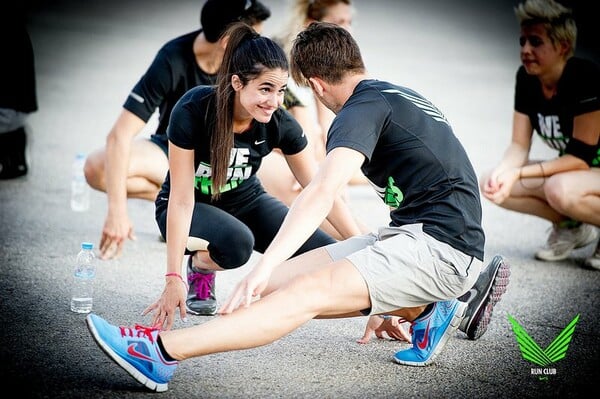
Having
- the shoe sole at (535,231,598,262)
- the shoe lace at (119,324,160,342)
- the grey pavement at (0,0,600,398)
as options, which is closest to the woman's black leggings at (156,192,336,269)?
the grey pavement at (0,0,600,398)

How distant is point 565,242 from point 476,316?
190cm

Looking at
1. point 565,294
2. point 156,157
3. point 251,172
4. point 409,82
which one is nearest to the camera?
point 251,172

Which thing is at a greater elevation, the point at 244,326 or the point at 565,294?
the point at 244,326

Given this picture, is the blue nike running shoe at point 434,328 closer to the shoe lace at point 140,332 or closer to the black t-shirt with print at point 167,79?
the shoe lace at point 140,332

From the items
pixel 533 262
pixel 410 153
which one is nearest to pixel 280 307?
pixel 410 153

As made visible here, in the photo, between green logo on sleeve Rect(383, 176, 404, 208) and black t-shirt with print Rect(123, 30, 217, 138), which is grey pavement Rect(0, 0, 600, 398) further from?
black t-shirt with print Rect(123, 30, 217, 138)

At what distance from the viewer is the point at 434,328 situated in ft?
12.7

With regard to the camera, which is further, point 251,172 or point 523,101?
point 523,101

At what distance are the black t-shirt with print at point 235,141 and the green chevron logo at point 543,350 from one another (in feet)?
4.41

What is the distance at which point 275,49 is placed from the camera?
4156mm

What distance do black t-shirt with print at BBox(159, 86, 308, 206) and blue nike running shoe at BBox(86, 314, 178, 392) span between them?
1.04 m

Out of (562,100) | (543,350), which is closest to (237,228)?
(543,350)

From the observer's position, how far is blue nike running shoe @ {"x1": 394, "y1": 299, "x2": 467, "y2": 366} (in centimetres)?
387

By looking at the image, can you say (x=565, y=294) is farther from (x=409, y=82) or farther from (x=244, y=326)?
(x=409, y=82)
